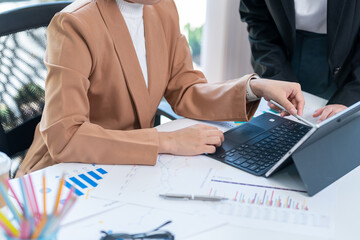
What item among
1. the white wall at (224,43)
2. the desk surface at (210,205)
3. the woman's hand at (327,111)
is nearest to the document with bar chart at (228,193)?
the desk surface at (210,205)

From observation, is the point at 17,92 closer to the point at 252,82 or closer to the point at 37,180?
the point at 37,180

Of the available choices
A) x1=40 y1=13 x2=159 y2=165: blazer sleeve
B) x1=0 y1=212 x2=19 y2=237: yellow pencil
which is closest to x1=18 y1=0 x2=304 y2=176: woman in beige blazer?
x1=40 y1=13 x2=159 y2=165: blazer sleeve

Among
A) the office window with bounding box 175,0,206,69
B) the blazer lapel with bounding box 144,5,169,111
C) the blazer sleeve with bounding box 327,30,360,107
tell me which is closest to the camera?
the blazer lapel with bounding box 144,5,169,111

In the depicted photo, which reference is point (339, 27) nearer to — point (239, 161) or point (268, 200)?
point (239, 161)

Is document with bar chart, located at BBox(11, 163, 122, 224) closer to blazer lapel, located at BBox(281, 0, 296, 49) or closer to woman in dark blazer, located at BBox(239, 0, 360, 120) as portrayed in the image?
woman in dark blazer, located at BBox(239, 0, 360, 120)

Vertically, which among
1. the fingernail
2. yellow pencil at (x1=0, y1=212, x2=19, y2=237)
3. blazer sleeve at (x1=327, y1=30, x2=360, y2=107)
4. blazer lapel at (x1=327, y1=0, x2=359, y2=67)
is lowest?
blazer sleeve at (x1=327, y1=30, x2=360, y2=107)

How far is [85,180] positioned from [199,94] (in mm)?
494

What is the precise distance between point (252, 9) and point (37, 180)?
1.10 metres

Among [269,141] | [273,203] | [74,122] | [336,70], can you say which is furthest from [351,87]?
[74,122]

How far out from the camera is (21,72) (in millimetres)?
1266

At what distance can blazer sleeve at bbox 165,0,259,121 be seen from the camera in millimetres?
1262

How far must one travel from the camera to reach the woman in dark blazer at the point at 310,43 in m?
1.49

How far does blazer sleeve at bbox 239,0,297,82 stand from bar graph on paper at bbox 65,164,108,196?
829 mm

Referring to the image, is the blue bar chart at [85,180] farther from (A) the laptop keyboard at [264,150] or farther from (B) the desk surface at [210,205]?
(A) the laptop keyboard at [264,150]
